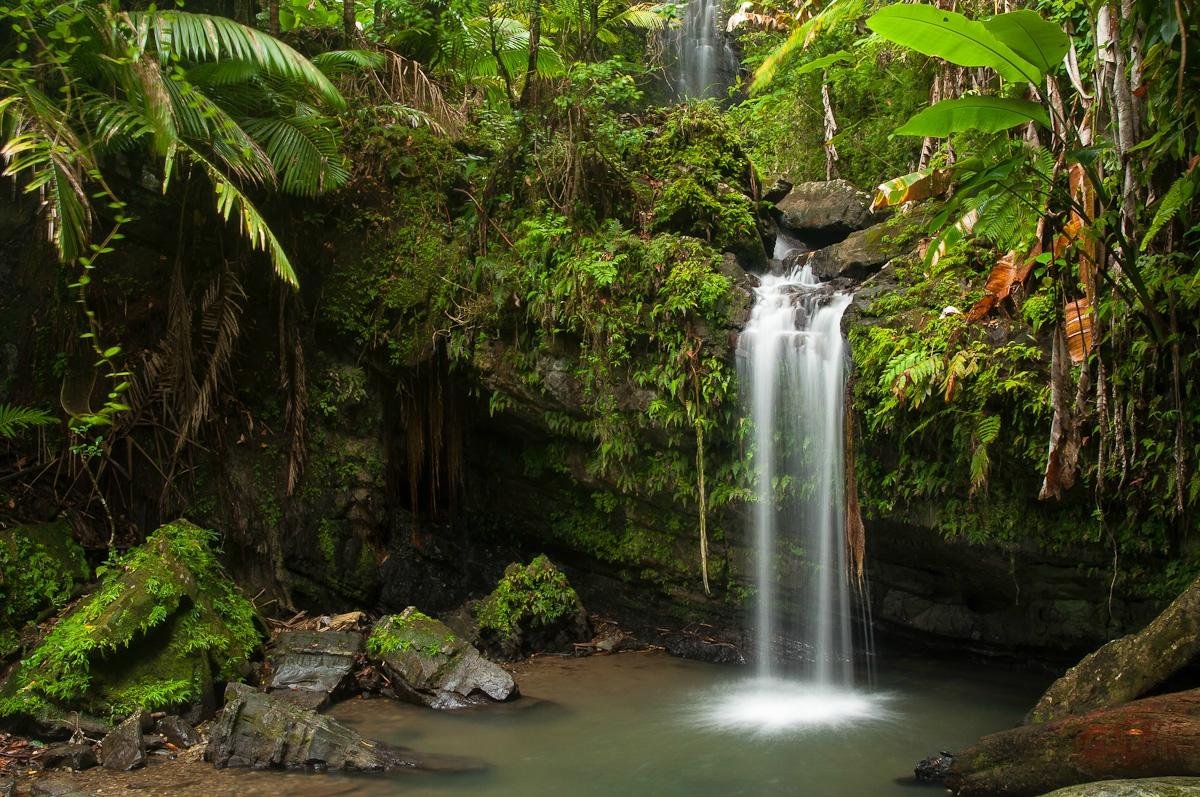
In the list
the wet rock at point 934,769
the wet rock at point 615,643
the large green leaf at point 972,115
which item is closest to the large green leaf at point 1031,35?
the large green leaf at point 972,115

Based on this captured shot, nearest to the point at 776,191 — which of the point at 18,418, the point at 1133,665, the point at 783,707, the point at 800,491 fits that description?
the point at 800,491

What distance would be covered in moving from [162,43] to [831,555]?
6.36m

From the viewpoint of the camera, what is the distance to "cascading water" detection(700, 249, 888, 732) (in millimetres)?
6918

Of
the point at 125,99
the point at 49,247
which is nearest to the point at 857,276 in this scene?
the point at 125,99

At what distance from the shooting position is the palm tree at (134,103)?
5.73 m

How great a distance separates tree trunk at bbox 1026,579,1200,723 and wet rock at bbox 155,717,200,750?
5.09m

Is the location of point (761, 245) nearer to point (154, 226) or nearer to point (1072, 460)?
point (1072, 460)

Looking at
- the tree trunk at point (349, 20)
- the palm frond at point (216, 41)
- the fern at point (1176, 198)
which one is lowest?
the fern at point (1176, 198)

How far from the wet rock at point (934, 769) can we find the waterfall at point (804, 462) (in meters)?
1.93

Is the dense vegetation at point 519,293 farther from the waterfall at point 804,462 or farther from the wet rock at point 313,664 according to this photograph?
the wet rock at point 313,664

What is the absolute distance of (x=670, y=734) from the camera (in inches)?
230

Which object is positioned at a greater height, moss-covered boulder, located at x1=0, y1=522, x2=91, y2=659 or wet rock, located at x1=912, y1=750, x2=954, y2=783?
moss-covered boulder, located at x1=0, y1=522, x2=91, y2=659

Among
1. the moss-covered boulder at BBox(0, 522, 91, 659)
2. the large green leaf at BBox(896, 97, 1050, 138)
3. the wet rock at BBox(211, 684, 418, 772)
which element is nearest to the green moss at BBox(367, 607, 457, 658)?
the wet rock at BBox(211, 684, 418, 772)

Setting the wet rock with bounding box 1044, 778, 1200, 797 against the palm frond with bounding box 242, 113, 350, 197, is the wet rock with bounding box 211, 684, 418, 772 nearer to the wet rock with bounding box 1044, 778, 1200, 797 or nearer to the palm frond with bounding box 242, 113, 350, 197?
the wet rock with bounding box 1044, 778, 1200, 797
